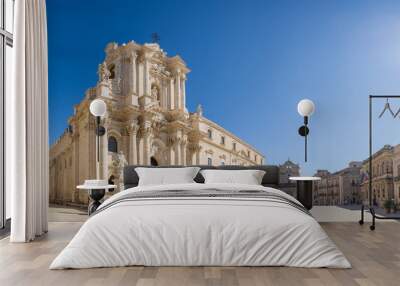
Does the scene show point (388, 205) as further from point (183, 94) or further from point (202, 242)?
point (202, 242)

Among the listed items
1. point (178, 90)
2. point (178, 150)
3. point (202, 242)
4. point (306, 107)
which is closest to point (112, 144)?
point (178, 150)

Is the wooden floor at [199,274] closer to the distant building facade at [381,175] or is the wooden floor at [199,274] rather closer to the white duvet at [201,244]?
the white duvet at [201,244]

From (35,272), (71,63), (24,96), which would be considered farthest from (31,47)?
(35,272)

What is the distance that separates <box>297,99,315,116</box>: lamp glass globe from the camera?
17.3ft

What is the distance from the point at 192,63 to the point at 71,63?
1822 mm

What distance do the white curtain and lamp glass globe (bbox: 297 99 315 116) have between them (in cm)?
336

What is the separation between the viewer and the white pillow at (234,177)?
4.64m

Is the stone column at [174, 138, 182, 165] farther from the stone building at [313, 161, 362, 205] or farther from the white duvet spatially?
the white duvet

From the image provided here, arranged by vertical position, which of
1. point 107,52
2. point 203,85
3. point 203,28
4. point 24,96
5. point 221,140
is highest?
point 203,28

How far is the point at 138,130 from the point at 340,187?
3.28 meters

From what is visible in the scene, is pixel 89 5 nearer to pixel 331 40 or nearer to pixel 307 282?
pixel 331 40

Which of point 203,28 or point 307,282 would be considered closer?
point 307,282

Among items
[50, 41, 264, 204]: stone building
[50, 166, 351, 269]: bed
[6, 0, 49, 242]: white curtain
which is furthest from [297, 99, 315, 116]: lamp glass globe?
[6, 0, 49, 242]: white curtain

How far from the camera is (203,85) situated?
232 inches
